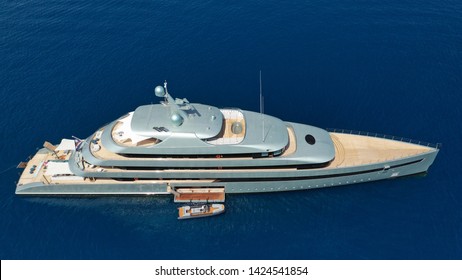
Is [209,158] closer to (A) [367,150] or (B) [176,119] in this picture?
(B) [176,119]

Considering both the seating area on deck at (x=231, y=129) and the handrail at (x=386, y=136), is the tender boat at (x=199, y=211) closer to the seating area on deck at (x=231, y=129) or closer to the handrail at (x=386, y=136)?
the seating area on deck at (x=231, y=129)

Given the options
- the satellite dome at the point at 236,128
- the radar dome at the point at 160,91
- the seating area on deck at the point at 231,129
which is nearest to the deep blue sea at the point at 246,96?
the seating area on deck at the point at 231,129

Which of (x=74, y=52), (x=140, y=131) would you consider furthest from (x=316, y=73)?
(x=74, y=52)

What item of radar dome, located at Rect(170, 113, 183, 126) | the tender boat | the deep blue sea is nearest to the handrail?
the deep blue sea

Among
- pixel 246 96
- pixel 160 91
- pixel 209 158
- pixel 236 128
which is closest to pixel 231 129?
pixel 236 128

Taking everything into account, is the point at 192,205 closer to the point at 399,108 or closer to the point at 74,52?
the point at 399,108

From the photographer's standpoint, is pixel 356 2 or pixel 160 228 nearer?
pixel 160 228
